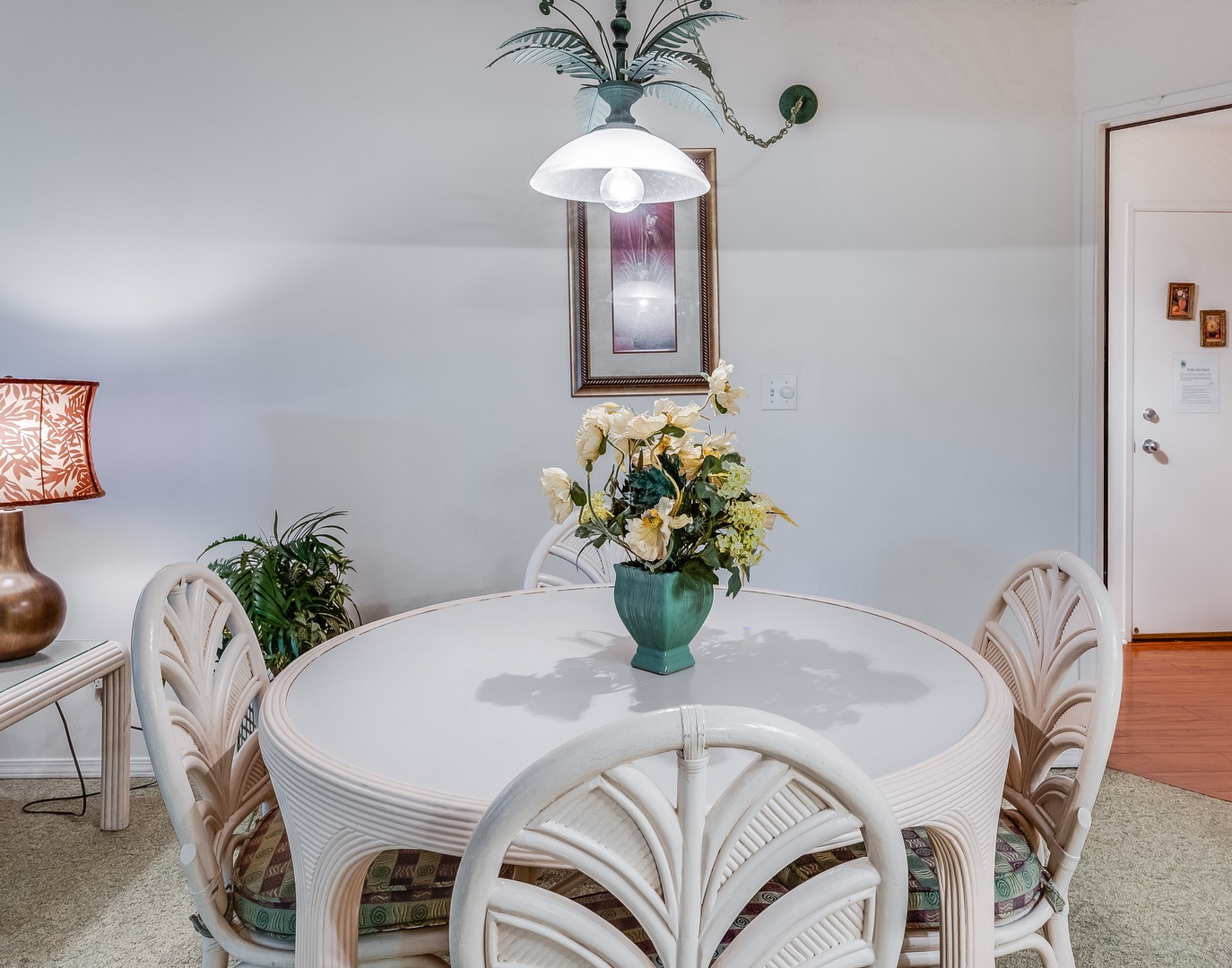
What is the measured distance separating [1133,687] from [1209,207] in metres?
2.21

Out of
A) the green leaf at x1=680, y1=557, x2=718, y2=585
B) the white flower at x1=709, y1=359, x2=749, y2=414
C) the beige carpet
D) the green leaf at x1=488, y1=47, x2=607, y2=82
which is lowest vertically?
the beige carpet

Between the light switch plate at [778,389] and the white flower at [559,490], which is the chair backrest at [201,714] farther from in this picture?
the light switch plate at [778,389]

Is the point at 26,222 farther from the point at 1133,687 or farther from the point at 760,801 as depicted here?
the point at 1133,687

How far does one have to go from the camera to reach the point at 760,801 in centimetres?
69

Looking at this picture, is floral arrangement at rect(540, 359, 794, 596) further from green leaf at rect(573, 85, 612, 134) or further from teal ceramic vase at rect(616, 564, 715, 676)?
green leaf at rect(573, 85, 612, 134)

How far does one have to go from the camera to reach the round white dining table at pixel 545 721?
912 mm

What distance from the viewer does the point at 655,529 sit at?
1188 mm

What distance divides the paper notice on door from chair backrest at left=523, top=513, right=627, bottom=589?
9.99 feet

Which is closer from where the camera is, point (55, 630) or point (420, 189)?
point (55, 630)

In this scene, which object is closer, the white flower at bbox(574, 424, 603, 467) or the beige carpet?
the white flower at bbox(574, 424, 603, 467)

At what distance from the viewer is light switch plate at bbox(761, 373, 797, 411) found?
249cm

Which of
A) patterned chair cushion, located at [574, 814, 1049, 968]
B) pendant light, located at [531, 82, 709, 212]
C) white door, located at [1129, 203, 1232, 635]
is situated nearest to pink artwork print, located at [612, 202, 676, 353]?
pendant light, located at [531, 82, 709, 212]

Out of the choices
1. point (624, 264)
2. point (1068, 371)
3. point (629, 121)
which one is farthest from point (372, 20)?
point (1068, 371)

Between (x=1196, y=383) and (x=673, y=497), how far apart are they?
358 cm
